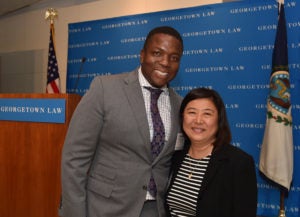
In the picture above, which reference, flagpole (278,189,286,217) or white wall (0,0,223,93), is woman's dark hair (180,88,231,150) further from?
white wall (0,0,223,93)

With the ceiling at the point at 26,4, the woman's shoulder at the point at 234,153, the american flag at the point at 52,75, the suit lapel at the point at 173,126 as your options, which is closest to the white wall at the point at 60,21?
the ceiling at the point at 26,4

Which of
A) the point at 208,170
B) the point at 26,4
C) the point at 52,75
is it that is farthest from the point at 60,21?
the point at 208,170

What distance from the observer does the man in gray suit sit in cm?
153

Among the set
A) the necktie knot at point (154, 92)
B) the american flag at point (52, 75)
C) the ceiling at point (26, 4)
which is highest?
the ceiling at point (26, 4)

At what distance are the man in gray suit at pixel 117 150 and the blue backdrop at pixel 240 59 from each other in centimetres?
132

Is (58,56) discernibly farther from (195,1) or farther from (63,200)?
(63,200)

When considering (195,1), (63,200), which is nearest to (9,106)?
(63,200)

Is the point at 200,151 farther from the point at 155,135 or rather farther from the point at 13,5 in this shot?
the point at 13,5

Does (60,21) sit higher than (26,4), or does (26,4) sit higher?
(26,4)

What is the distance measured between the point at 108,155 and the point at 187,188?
394 millimetres

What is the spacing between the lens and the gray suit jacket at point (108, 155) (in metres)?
1.53

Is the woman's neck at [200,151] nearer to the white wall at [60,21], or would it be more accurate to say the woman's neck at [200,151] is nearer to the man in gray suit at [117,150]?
the man in gray suit at [117,150]

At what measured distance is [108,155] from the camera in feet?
5.17

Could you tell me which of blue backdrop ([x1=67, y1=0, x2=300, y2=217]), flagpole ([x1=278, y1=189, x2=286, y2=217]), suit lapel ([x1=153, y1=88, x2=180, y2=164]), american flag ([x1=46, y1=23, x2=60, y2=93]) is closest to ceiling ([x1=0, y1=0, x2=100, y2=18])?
american flag ([x1=46, y1=23, x2=60, y2=93])
